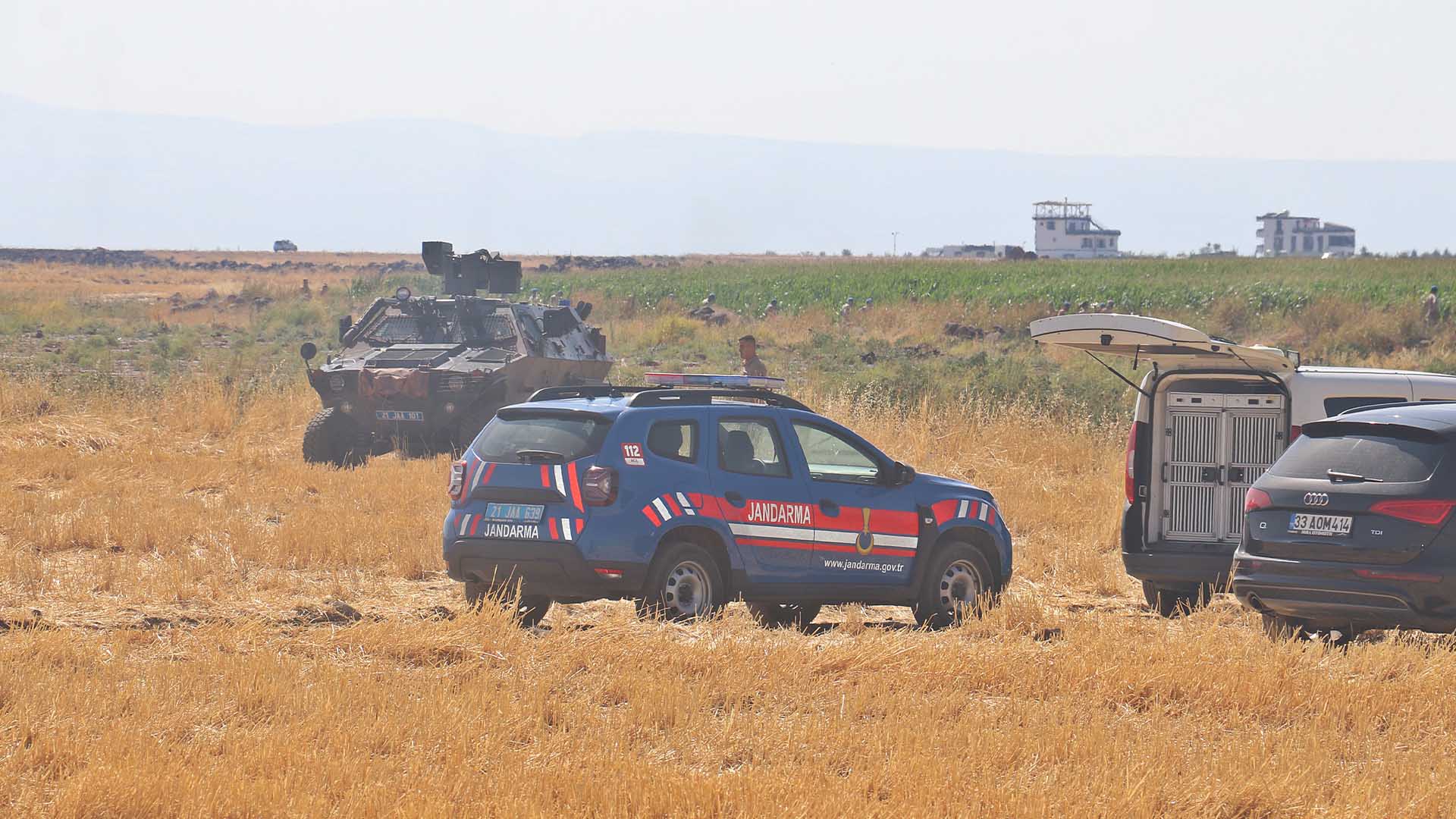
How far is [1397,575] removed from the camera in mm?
8531

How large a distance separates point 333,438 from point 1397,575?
13.7 meters

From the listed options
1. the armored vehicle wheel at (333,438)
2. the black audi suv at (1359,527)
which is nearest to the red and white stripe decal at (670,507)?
the black audi suv at (1359,527)

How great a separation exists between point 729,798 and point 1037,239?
138407 millimetres

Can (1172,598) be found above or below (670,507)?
below

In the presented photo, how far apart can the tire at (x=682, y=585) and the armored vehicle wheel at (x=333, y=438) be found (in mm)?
10262

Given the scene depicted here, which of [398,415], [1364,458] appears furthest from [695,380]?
[398,415]

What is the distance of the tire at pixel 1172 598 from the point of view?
11.3 meters

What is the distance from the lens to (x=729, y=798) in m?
5.91

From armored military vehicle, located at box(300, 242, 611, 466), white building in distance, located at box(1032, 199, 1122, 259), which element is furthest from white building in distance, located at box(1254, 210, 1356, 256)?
armored military vehicle, located at box(300, 242, 611, 466)

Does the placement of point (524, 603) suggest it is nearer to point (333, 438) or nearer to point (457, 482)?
point (457, 482)

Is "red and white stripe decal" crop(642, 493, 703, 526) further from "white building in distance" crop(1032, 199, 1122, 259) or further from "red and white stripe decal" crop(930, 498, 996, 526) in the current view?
"white building in distance" crop(1032, 199, 1122, 259)

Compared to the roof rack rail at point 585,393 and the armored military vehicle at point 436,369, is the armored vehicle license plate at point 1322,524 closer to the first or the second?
the roof rack rail at point 585,393

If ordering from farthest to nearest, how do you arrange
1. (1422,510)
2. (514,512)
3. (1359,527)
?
(514,512), (1359,527), (1422,510)

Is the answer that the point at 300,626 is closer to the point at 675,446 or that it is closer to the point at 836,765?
the point at 675,446
